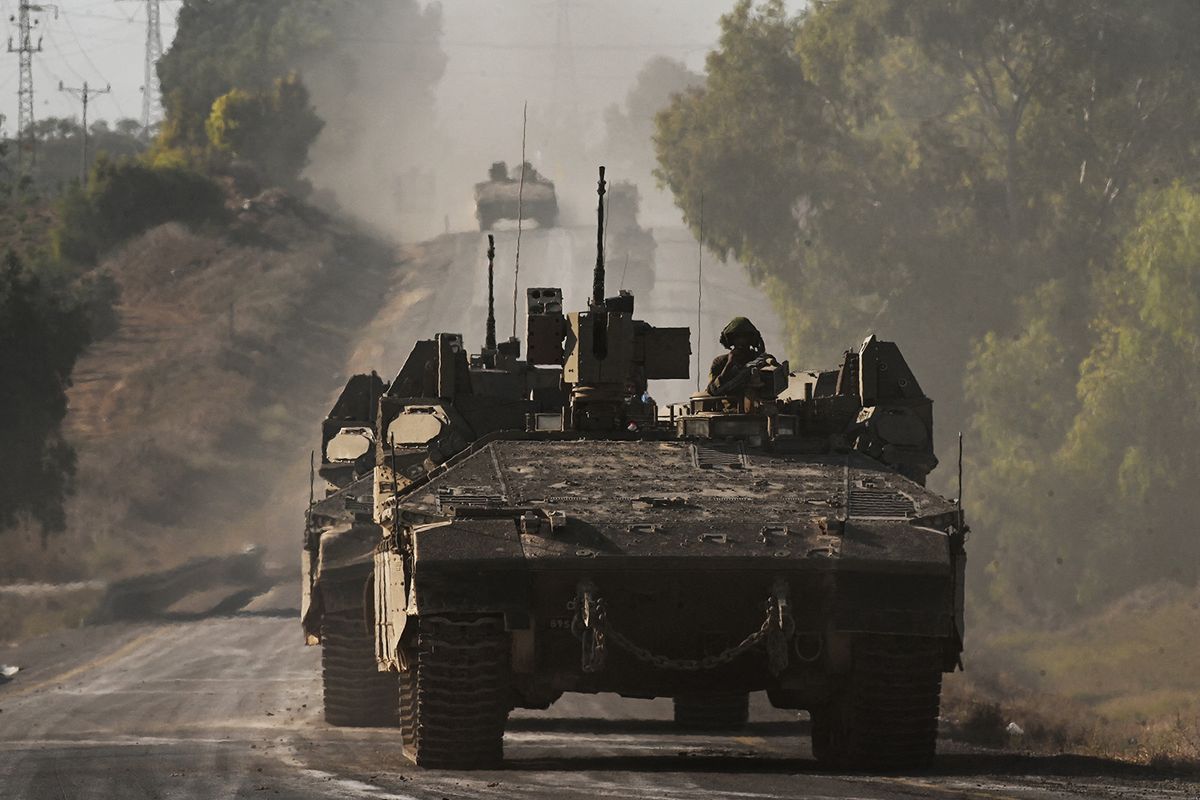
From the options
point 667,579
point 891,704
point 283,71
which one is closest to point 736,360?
point 667,579

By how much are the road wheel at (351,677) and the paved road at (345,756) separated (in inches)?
12.7

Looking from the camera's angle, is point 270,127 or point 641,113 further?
point 641,113

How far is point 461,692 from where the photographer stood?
584 inches

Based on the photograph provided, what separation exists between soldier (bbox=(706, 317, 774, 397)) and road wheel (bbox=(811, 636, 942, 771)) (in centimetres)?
358

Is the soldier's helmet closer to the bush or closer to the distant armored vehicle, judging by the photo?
the distant armored vehicle

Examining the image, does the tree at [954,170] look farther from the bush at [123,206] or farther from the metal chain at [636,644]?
the metal chain at [636,644]

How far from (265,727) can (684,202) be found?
143 feet

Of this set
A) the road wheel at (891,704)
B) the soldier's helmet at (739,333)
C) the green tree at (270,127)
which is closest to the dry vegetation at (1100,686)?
the road wheel at (891,704)

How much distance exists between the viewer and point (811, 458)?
675 inches

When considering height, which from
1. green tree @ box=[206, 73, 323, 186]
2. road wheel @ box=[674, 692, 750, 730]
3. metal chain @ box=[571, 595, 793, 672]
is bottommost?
road wheel @ box=[674, 692, 750, 730]

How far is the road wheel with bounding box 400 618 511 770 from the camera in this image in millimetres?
14672

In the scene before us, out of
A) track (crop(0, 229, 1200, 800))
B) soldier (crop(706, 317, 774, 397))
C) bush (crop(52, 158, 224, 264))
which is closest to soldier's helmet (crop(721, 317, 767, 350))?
soldier (crop(706, 317, 774, 397))

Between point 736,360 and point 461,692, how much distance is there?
→ 477 cm

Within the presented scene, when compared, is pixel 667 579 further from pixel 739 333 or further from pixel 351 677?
pixel 351 677
